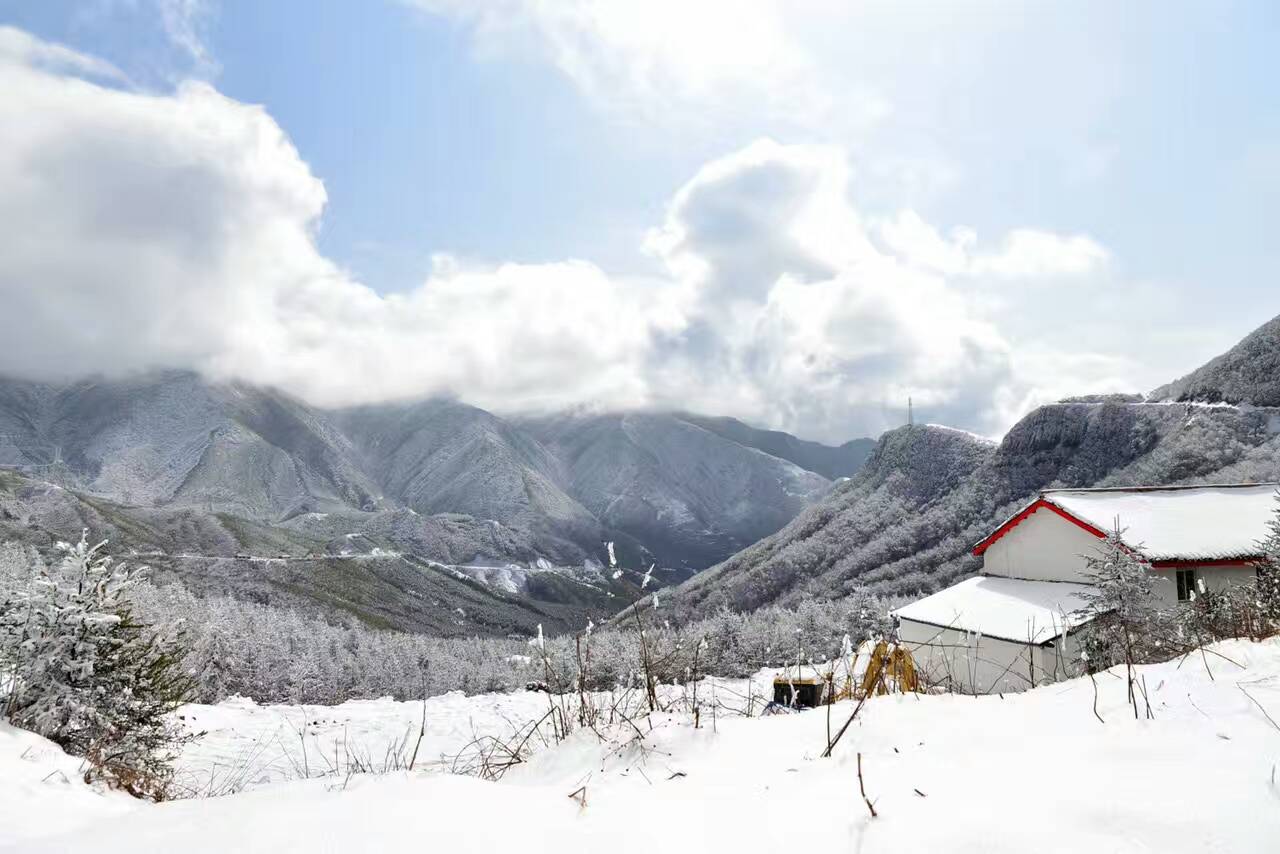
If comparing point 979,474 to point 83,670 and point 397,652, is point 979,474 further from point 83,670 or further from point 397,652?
point 83,670

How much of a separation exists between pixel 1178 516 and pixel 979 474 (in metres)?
74.3

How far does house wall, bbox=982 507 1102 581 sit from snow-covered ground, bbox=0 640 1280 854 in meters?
21.5

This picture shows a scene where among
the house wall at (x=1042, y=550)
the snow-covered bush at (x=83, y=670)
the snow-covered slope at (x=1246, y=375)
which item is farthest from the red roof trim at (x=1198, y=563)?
the snow-covered slope at (x=1246, y=375)

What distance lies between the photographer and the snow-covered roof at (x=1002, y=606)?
1805 centimetres

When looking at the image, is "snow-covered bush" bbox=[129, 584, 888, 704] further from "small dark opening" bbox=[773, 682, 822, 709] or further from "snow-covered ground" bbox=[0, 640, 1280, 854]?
"snow-covered ground" bbox=[0, 640, 1280, 854]

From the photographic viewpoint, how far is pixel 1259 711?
2.61 meters

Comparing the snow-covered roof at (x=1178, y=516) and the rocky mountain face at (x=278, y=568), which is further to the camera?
the rocky mountain face at (x=278, y=568)

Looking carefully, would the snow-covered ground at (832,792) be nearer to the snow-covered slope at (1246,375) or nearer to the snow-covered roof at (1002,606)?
the snow-covered roof at (1002,606)

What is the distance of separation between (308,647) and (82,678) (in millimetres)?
61249

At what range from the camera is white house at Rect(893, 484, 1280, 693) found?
60.4 feet

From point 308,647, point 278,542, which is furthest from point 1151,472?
point 278,542

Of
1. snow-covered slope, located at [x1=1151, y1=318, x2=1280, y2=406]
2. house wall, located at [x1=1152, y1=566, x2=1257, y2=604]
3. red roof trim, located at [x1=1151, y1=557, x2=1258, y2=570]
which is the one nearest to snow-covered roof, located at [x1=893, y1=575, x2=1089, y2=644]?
house wall, located at [x1=1152, y1=566, x2=1257, y2=604]

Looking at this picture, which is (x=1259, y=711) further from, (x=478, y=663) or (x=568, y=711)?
(x=478, y=663)

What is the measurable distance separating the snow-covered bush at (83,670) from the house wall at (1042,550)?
23.7 metres
